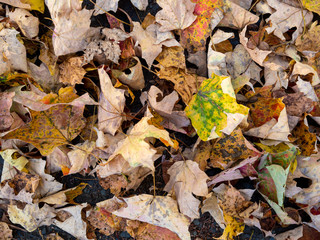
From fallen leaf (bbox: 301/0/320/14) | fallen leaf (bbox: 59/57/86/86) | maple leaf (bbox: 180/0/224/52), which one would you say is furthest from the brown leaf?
fallen leaf (bbox: 301/0/320/14)

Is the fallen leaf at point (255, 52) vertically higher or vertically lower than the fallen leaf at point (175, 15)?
lower

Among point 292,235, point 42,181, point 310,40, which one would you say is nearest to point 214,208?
point 292,235

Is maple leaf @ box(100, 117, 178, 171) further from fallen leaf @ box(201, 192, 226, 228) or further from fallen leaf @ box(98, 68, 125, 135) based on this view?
fallen leaf @ box(201, 192, 226, 228)

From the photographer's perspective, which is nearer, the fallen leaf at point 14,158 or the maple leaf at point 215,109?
the maple leaf at point 215,109

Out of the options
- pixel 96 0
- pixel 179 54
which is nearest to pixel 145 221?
pixel 179 54

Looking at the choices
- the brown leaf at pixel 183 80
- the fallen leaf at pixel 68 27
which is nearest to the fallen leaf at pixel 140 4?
the fallen leaf at pixel 68 27

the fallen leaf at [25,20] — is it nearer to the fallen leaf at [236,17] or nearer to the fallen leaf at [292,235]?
the fallen leaf at [236,17]

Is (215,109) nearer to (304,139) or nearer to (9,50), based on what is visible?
(304,139)
